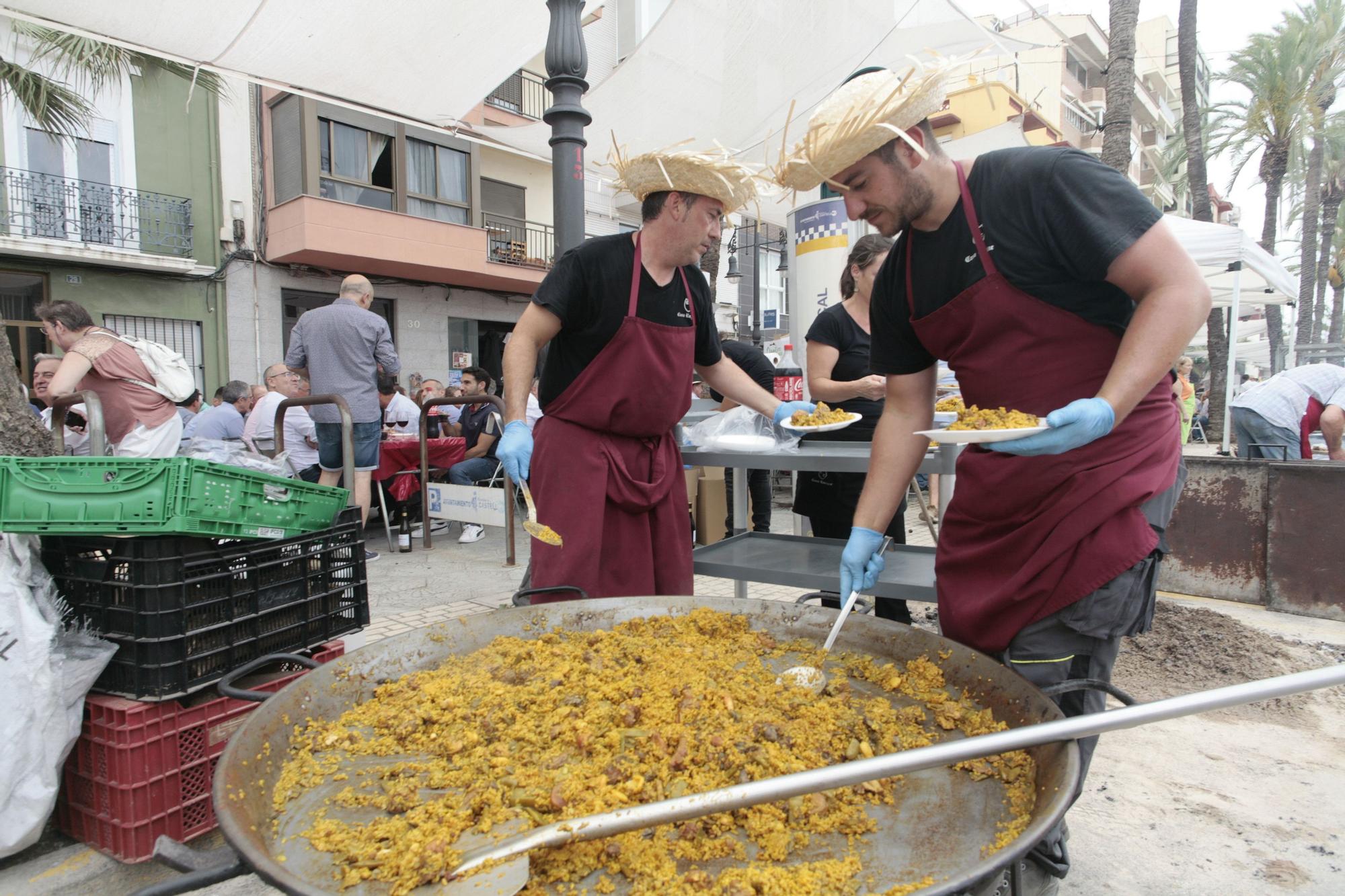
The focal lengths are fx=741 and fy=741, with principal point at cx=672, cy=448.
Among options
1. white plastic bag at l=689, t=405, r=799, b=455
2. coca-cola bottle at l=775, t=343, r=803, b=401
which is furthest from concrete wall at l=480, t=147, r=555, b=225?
white plastic bag at l=689, t=405, r=799, b=455

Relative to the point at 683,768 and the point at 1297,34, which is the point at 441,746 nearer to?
the point at 683,768

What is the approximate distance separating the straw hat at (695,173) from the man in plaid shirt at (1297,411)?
16.8 feet

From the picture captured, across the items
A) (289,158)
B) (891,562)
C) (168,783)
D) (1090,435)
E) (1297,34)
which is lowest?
(168,783)

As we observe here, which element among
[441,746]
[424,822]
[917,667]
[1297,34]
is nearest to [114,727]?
[441,746]

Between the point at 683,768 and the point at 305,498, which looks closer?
the point at 683,768

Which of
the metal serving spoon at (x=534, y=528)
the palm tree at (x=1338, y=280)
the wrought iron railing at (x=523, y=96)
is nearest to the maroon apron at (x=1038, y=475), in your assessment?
the metal serving spoon at (x=534, y=528)

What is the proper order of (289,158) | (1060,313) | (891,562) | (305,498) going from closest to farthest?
1. (1060,313)
2. (305,498)
3. (891,562)
4. (289,158)

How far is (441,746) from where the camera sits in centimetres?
133

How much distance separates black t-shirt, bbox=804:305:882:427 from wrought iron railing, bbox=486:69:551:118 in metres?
15.3

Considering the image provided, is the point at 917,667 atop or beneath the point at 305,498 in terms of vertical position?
beneath

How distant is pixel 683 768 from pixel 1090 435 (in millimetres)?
881

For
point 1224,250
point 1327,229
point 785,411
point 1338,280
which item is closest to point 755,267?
point 1224,250

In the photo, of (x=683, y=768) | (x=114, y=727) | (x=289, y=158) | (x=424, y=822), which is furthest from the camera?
(x=289, y=158)

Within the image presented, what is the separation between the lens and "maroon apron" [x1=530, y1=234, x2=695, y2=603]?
2.30 m
